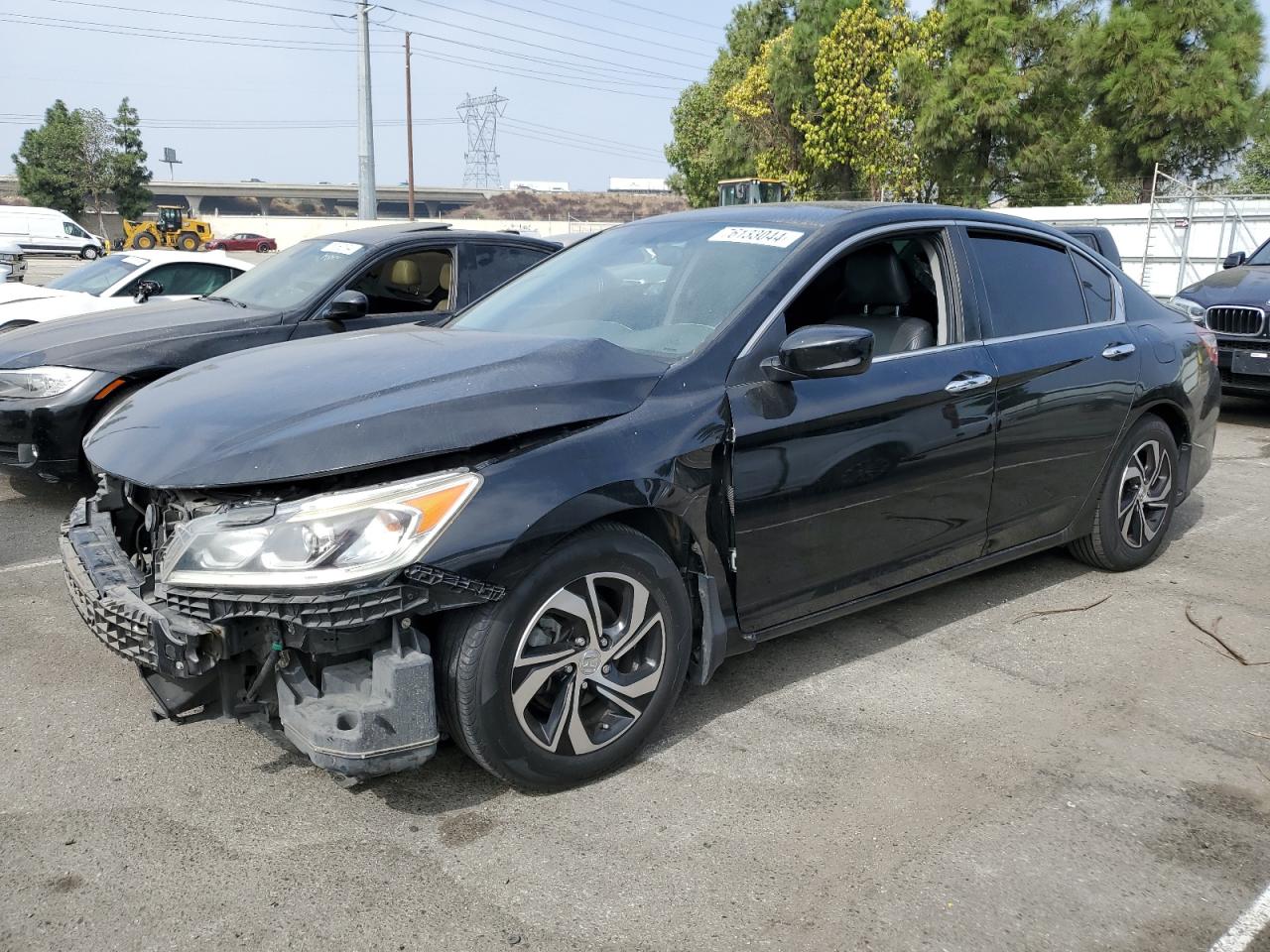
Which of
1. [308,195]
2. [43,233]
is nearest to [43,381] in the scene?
[43,233]

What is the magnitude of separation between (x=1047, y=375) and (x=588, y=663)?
235 centimetres

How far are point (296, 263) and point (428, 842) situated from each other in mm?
5143

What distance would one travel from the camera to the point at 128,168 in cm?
5959

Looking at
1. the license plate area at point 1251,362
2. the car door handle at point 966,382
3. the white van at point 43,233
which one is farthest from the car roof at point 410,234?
the white van at point 43,233

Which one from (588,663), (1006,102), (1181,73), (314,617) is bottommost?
(588,663)

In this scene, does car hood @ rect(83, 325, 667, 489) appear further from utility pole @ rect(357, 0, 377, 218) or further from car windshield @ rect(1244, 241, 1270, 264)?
utility pole @ rect(357, 0, 377, 218)

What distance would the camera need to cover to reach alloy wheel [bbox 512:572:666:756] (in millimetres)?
2803

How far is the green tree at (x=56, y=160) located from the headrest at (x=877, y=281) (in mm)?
64845

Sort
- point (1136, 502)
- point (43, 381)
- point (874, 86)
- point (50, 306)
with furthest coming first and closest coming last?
point (874, 86)
point (50, 306)
point (43, 381)
point (1136, 502)

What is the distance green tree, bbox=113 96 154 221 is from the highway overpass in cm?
4436

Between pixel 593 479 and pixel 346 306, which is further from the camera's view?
pixel 346 306

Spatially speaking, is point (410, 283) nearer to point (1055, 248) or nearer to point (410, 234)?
point (410, 234)

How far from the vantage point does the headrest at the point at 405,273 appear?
6.77 m

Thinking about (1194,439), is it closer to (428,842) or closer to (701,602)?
(701,602)
